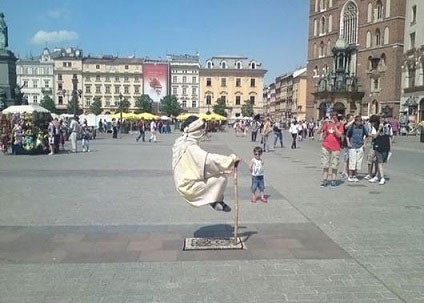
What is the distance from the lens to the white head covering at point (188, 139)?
18.3 ft

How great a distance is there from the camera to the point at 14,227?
653 centimetres

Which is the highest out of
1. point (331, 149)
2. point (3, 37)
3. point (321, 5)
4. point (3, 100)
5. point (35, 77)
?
point (321, 5)

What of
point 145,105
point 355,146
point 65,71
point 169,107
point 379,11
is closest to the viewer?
point 355,146

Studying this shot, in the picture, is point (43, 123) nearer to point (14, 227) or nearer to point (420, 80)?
point (14, 227)

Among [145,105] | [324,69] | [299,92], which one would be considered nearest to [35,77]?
[145,105]

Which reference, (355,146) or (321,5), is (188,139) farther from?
(321,5)

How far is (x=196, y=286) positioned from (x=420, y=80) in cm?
5079

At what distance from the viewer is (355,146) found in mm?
12328

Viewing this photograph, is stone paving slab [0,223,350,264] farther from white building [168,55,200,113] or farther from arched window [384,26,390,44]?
white building [168,55,200,113]

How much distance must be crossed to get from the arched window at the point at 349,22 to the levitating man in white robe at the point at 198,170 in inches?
2523

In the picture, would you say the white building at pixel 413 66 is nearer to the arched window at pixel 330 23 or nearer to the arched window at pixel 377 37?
the arched window at pixel 377 37

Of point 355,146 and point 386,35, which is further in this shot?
point 386,35

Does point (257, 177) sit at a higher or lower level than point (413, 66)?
lower

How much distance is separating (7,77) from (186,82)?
91433 millimetres
